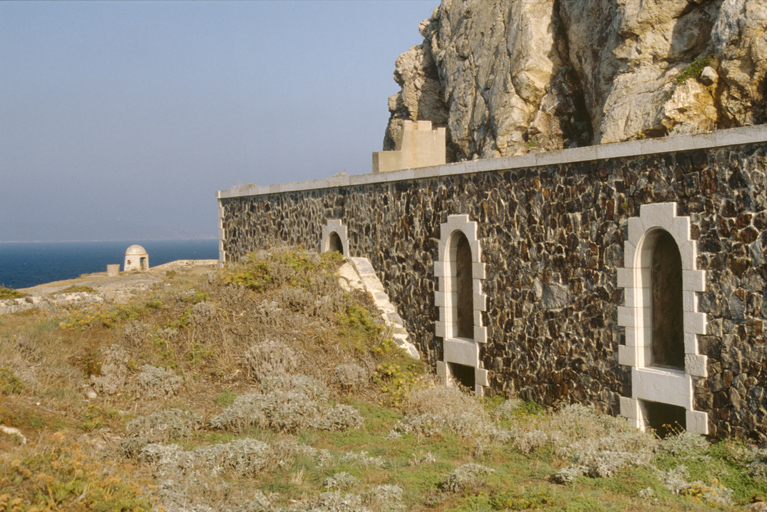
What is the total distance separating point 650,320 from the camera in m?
10.6

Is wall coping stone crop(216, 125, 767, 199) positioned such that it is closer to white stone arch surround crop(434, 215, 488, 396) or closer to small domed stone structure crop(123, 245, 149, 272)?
white stone arch surround crop(434, 215, 488, 396)

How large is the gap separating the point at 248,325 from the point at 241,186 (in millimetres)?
10046

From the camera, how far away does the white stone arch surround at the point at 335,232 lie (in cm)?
1830

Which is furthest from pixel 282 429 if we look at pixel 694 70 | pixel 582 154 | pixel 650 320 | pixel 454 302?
pixel 694 70

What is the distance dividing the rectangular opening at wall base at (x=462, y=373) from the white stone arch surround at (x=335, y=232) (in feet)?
15.3

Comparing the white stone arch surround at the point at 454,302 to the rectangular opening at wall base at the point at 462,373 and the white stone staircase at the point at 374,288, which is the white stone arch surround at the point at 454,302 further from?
the white stone staircase at the point at 374,288

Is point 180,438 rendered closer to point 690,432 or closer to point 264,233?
point 690,432

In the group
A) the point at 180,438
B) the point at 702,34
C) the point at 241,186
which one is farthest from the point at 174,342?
the point at 702,34

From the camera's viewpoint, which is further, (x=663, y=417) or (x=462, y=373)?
(x=462, y=373)

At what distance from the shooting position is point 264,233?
22312mm

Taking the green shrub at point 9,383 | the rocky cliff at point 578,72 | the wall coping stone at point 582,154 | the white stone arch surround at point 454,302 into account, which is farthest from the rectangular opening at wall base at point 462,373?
the rocky cliff at point 578,72

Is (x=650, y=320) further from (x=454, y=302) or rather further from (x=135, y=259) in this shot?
(x=135, y=259)

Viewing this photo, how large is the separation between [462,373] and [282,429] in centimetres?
560

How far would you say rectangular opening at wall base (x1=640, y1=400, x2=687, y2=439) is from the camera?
1063 cm
